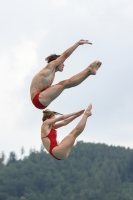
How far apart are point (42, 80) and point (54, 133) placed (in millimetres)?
2173

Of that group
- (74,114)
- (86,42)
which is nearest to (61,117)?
(74,114)

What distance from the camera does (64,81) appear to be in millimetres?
30328

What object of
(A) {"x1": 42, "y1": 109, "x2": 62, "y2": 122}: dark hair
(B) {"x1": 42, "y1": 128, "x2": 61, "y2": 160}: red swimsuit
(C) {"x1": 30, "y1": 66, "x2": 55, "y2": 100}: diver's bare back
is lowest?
(B) {"x1": 42, "y1": 128, "x2": 61, "y2": 160}: red swimsuit

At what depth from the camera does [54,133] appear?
1227 inches

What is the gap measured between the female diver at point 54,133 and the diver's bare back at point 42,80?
1.09m

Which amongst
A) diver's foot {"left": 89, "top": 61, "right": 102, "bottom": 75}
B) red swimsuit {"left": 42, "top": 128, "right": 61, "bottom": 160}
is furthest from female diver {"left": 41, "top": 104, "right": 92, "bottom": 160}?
diver's foot {"left": 89, "top": 61, "right": 102, "bottom": 75}

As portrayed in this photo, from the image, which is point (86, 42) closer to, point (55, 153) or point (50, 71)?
point (50, 71)

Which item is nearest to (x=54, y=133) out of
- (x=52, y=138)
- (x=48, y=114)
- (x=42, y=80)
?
(x=52, y=138)

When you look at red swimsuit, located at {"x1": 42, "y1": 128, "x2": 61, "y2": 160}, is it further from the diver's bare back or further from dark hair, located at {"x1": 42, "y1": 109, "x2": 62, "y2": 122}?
the diver's bare back

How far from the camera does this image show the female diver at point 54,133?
3038 centimetres

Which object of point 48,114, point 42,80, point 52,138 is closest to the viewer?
point 42,80

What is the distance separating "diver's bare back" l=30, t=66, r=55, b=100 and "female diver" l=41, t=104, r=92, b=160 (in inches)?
42.9

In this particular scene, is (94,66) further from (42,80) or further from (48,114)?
(48,114)

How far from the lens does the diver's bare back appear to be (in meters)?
30.2
